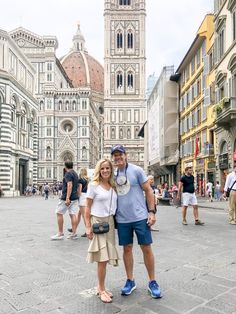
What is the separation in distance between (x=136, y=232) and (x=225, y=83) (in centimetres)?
2080

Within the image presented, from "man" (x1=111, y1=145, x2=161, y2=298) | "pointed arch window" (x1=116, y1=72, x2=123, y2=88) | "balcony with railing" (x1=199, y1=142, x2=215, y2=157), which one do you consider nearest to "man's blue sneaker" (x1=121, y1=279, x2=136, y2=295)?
"man" (x1=111, y1=145, x2=161, y2=298)

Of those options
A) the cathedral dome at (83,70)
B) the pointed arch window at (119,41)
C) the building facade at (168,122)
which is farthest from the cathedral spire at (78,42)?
the building facade at (168,122)

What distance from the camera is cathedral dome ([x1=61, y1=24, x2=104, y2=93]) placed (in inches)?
4978

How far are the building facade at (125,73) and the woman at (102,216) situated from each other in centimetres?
8804

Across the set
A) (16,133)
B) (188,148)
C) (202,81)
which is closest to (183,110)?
(188,148)

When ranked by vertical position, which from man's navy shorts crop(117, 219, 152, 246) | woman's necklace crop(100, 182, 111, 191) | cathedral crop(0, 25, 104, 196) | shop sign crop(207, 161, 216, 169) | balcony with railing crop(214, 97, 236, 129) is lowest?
man's navy shorts crop(117, 219, 152, 246)

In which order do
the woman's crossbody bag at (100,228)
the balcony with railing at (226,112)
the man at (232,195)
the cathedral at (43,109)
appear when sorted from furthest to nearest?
the cathedral at (43,109) < the balcony with railing at (226,112) < the man at (232,195) < the woman's crossbody bag at (100,228)

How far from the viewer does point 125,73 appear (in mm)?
93312

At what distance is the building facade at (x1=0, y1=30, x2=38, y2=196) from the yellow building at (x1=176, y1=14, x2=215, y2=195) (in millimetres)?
17138

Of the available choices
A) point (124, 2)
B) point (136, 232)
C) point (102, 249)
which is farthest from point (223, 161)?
point (124, 2)

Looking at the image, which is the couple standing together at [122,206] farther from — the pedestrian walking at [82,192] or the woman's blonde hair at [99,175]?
the pedestrian walking at [82,192]

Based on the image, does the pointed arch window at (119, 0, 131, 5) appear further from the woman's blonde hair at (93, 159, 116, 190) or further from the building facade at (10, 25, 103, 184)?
the woman's blonde hair at (93, 159, 116, 190)

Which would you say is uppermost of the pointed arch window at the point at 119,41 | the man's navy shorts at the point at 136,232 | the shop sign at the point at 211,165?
the pointed arch window at the point at 119,41

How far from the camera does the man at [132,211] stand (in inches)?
164
